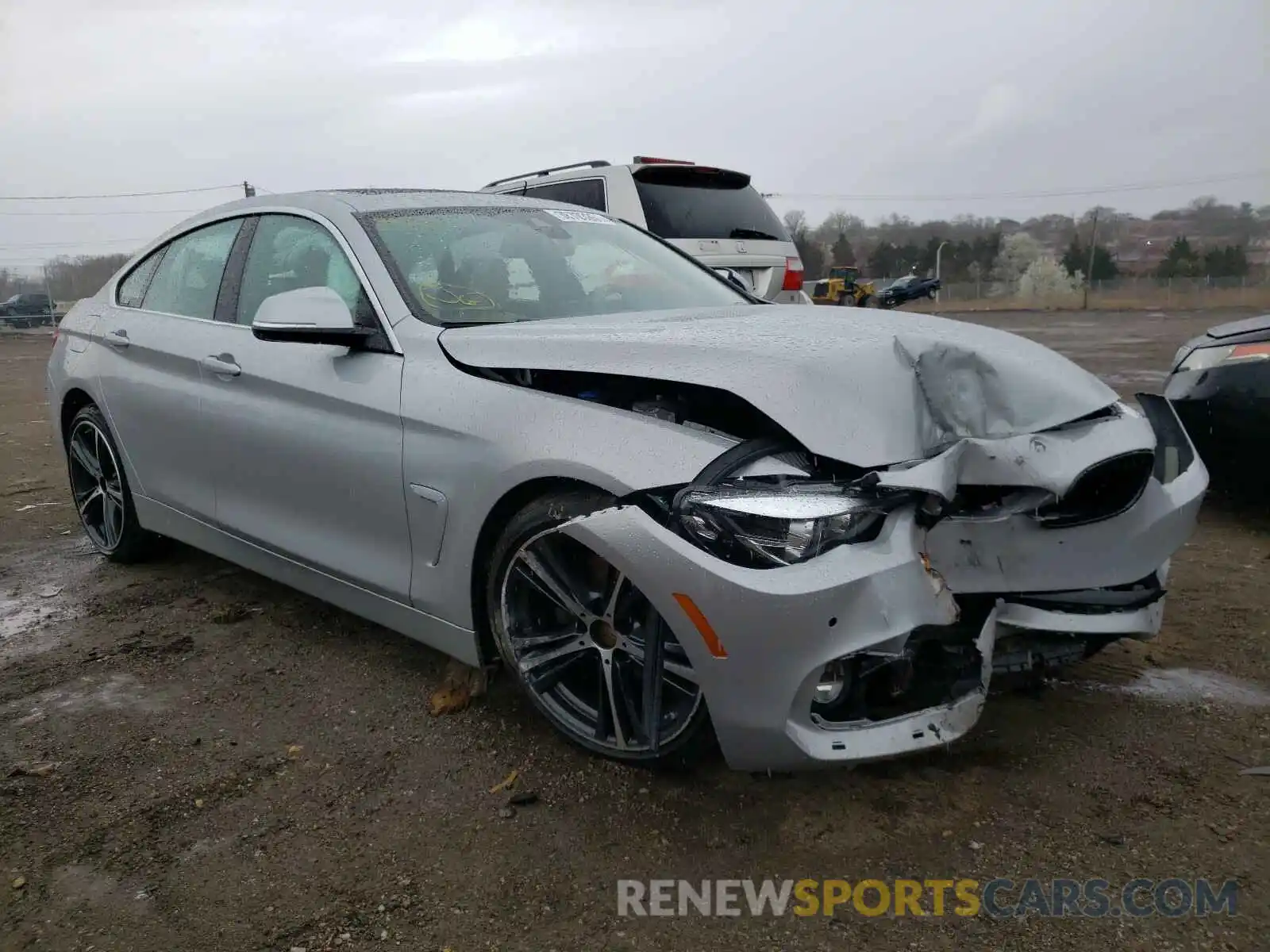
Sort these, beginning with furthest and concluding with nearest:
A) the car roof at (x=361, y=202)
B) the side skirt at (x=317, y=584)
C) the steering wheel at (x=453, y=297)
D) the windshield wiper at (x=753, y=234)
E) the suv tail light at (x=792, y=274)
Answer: the suv tail light at (x=792, y=274)
the windshield wiper at (x=753, y=234)
the car roof at (x=361, y=202)
the steering wheel at (x=453, y=297)
the side skirt at (x=317, y=584)

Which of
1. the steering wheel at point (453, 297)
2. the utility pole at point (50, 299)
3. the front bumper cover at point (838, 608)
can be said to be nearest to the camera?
the front bumper cover at point (838, 608)

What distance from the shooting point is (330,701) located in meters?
3.01

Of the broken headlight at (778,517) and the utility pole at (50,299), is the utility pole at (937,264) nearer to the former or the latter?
the utility pole at (50,299)

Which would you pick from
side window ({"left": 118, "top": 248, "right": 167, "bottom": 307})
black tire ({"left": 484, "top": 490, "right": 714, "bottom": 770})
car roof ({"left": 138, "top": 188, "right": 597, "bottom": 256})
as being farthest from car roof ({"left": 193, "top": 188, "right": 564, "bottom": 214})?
black tire ({"left": 484, "top": 490, "right": 714, "bottom": 770})

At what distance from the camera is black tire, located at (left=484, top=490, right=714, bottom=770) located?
228cm

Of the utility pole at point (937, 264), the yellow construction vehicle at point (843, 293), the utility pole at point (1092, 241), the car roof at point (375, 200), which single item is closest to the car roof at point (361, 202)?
the car roof at point (375, 200)

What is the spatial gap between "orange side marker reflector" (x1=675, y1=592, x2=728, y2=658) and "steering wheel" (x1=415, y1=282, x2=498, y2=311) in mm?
1350

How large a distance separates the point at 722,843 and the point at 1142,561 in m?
1.28

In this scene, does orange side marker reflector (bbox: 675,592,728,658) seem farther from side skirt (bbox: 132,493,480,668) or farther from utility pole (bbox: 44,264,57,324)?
utility pole (bbox: 44,264,57,324)

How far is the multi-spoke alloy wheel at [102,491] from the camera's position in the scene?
4183 mm

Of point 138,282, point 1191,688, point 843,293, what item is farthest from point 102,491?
point 843,293

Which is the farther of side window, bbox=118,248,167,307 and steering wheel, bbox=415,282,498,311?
side window, bbox=118,248,167,307

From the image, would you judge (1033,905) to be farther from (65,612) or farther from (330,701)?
(65,612)

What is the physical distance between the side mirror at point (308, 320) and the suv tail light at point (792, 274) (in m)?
5.45
